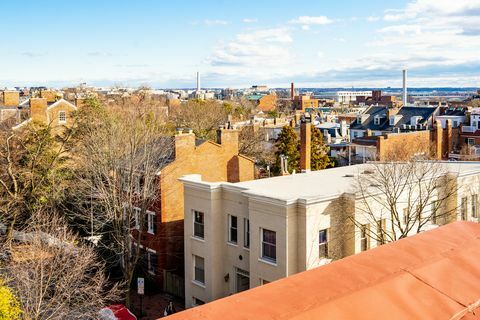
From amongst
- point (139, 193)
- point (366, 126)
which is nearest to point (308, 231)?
point (139, 193)

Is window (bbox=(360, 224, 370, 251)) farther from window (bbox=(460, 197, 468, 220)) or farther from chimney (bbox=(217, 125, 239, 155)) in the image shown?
chimney (bbox=(217, 125, 239, 155))

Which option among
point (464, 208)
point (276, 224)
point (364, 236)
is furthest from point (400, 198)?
point (276, 224)

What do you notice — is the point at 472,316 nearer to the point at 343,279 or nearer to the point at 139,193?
the point at 343,279

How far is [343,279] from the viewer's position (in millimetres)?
5016

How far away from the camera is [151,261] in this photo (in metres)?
34.0

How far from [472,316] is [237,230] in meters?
22.0

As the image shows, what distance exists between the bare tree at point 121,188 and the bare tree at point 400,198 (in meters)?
12.8

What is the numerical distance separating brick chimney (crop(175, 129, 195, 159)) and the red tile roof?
27.4 m

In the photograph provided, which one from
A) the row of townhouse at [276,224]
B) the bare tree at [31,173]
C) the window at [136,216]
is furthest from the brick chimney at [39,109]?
the row of townhouse at [276,224]

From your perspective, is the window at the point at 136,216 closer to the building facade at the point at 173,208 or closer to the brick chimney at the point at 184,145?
the building facade at the point at 173,208

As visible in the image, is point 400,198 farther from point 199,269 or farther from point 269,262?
point 199,269

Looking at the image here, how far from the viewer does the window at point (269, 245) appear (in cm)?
2348

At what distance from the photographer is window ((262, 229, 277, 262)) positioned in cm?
2348

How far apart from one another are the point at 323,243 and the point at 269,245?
2.52 m
